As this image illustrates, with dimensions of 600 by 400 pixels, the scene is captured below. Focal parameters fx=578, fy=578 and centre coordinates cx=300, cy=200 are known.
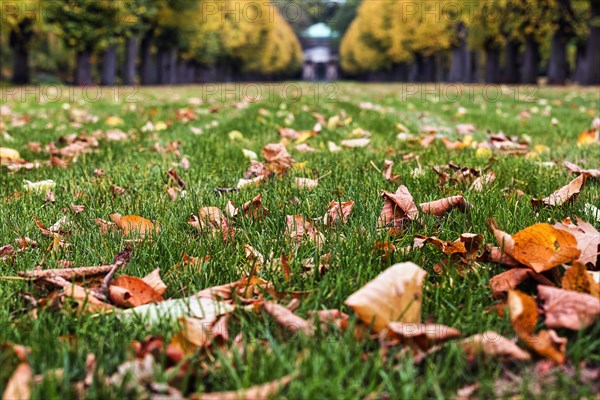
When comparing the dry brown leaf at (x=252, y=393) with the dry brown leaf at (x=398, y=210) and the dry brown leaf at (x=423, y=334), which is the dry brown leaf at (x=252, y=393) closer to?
the dry brown leaf at (x=423, y=334)

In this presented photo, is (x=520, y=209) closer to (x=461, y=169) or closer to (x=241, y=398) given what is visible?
(x=461, y=169)

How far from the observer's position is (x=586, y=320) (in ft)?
3.58

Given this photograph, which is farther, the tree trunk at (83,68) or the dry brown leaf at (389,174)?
the tree trunk at (83,68)

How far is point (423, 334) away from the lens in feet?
3.42

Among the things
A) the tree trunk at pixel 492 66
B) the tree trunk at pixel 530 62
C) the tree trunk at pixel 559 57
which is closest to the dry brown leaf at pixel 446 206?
the tree trunk at pixel 559 57

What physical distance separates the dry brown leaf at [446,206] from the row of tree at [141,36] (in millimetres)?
19430

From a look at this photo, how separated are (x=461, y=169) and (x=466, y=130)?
2517 millimetres

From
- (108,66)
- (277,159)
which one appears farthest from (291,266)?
(108,66)

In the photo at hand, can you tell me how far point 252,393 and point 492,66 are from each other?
2882cm

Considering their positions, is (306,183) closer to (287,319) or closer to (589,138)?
(287,319)

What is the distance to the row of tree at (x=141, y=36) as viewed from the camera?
21.2 meters

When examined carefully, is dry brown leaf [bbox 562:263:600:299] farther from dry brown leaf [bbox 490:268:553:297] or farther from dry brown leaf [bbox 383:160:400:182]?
dry brown leaf [bbox 383:160:400:182]

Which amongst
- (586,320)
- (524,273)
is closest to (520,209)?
(524,273)

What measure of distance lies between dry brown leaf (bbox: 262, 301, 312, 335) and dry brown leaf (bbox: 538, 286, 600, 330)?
461 mm
